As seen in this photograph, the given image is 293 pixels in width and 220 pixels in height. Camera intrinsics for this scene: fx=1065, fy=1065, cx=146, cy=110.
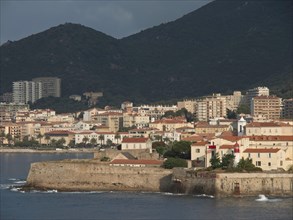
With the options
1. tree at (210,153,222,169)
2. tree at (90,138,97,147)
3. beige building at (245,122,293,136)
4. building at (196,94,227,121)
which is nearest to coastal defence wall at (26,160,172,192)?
tree at (210,153,222,169)

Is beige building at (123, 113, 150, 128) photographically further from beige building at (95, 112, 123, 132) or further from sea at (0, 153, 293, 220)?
sea at (0, 153, 293, 220)

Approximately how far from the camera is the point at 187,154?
60469mm

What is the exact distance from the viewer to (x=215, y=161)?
177 feet

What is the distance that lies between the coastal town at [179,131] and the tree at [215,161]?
0.24 metres

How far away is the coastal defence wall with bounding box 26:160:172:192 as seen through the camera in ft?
180

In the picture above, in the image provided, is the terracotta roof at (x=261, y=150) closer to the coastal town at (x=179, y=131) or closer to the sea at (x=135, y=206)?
the coastal town at (x=179, y=131)

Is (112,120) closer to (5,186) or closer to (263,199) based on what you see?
(5,186)

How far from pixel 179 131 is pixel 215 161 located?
3739 centimetres

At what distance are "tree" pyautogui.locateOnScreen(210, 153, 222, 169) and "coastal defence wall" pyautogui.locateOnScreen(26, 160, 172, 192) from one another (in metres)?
2.23

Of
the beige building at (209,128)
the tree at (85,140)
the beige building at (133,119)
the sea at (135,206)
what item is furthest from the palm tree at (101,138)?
the sea at (135,206)

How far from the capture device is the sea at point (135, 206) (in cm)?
4484

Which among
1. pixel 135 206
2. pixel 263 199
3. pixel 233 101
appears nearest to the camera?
pixel 135 206

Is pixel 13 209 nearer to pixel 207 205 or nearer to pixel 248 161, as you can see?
pixel 207 205

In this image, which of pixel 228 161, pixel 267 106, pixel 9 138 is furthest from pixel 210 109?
pixel 228 161
